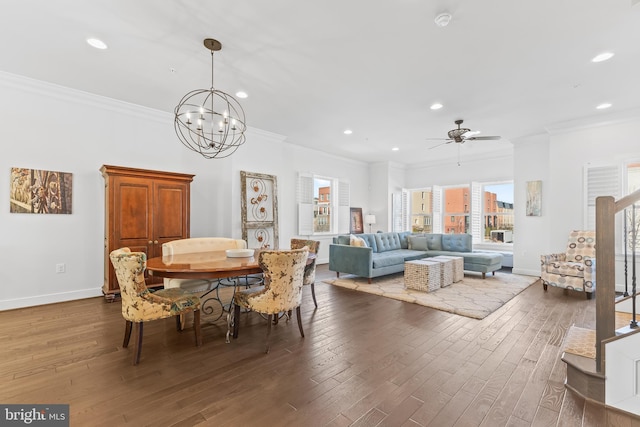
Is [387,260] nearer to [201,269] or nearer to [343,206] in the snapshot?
[343,206]

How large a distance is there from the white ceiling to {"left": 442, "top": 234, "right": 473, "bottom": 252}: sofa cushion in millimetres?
2860

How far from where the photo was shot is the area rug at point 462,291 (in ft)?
12.7

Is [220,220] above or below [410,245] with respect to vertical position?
above

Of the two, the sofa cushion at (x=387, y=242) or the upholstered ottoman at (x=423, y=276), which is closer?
the upholstered ottoman at (x=423, y=276)

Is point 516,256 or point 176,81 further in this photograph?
point 516,256

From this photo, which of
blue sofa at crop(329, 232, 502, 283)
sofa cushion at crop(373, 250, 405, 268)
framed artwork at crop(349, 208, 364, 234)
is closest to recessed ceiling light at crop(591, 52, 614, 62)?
blue sofa at crop(329, 232, 502, 283)

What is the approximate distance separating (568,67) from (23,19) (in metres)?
5.73

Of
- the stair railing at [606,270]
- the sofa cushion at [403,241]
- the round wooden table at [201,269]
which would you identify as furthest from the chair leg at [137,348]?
the sofa cushion at [403,241]

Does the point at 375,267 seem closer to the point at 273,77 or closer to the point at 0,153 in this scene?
the point at 273,77

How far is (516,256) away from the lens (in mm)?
6281

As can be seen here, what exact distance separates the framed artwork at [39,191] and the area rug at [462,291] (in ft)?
14.4

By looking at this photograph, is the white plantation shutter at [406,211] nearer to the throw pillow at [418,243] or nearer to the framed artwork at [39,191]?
the throw pillow at [418,243]

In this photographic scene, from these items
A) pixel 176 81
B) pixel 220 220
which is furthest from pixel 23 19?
pixel 220 220

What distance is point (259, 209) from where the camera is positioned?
5.78 metres
